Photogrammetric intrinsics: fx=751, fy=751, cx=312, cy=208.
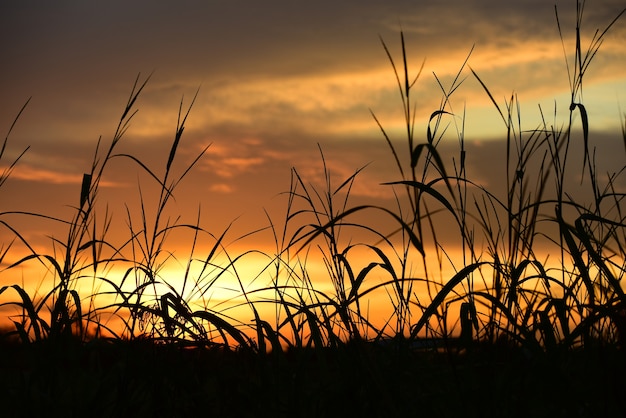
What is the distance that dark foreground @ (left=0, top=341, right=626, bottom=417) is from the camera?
1.96 metres

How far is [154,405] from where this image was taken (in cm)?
216

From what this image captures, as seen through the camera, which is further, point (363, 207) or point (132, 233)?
point (132, 233)

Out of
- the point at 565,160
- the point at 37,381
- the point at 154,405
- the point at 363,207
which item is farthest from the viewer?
the point at 37,381

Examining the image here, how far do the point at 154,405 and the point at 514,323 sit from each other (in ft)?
3.42

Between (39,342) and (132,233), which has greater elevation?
(132,233)

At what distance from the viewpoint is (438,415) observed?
2002 mm

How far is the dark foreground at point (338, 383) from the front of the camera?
A: 6.42ft

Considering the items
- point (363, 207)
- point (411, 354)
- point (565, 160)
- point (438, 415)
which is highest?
point (565, 160)

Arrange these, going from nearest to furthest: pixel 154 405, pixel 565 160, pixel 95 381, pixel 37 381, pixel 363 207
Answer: pixel 363 207
pixel 154 405
pixel 565 160
pixel 37 381
pixel 95 381

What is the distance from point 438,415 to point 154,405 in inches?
31.8

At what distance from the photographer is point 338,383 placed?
2.05 meters

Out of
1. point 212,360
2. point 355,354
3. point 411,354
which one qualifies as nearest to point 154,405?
point 212,360

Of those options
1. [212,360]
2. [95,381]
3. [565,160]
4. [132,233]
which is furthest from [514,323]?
[95,381]

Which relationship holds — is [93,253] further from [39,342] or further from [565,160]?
[565,160]
